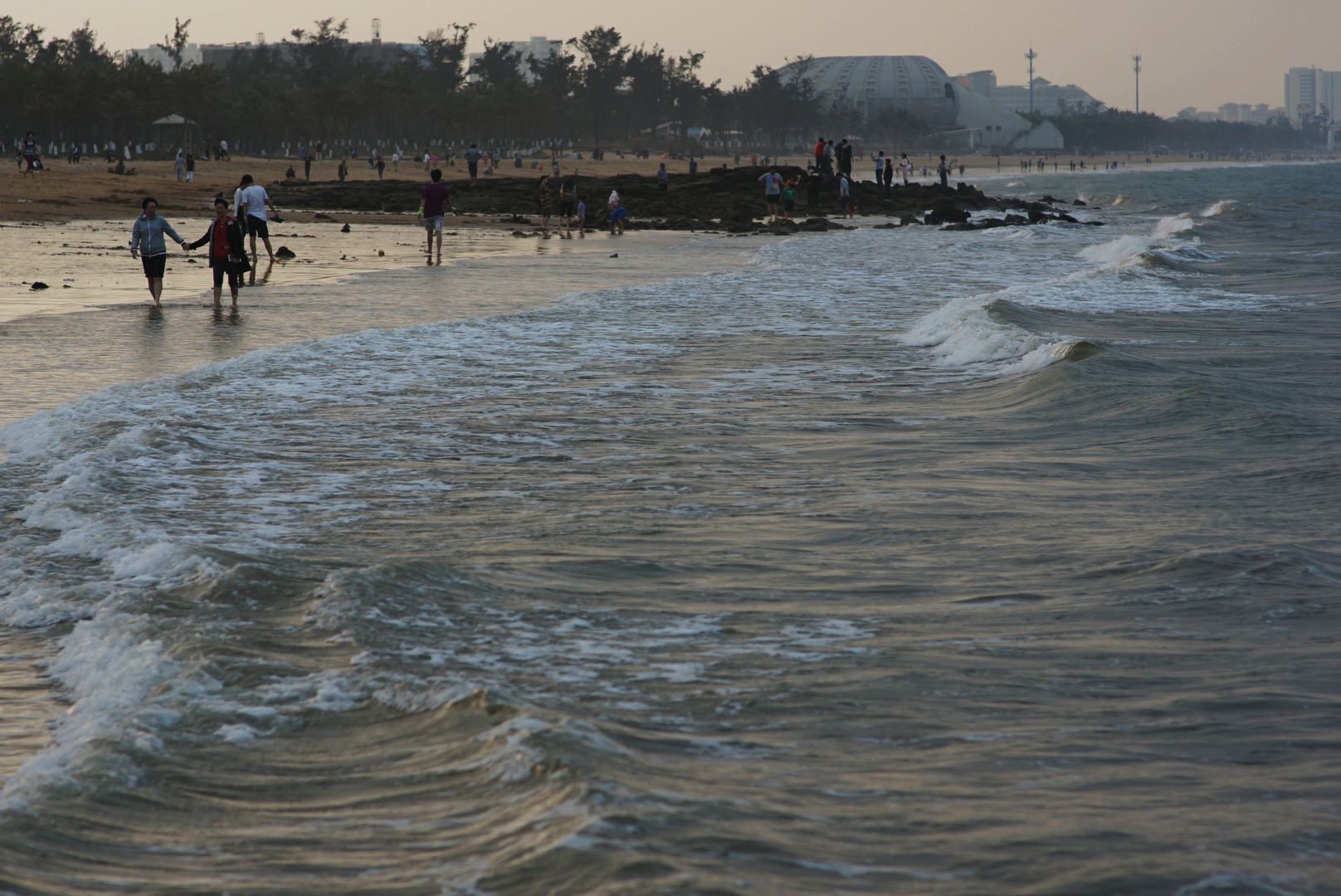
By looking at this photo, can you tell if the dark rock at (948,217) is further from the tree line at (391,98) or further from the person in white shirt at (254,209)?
the tree line at (391,98)

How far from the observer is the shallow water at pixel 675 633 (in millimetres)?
3869

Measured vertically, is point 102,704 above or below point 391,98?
below

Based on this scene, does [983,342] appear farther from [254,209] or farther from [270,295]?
[254,209]

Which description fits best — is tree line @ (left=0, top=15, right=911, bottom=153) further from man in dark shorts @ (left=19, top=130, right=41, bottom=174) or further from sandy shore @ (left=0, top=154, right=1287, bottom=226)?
man in dark shorts @ (left=19, top=130, right=41, bottom=174)

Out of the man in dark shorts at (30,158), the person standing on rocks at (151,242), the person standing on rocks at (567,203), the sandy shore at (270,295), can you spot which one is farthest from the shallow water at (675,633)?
the man in dark shorts at (30,158)

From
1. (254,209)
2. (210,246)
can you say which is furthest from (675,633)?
(254,209)

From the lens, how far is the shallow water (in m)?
3.87

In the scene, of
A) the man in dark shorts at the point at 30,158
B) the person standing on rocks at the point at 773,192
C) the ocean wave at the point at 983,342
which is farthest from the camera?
the man in dark shorts at the point at 30,158

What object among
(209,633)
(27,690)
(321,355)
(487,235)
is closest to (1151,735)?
(209,633)

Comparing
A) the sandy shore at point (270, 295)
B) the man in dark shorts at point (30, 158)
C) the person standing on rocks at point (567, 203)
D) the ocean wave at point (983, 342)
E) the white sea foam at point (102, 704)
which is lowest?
the white sea foam at point (102, 704)

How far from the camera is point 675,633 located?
5672mm

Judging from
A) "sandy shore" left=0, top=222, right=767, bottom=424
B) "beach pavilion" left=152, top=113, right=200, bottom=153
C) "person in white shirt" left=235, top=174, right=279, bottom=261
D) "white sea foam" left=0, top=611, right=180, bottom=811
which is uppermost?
"beach pavilion" left=152, top=113, right=200, bottom=153

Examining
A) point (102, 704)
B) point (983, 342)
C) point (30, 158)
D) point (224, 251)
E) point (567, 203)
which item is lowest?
point (102, 704)

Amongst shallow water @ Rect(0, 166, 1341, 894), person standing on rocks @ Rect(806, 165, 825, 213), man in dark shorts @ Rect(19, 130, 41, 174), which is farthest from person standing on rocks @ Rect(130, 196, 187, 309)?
man in dark shorts @ Rect(19, 130, 41, 174)
